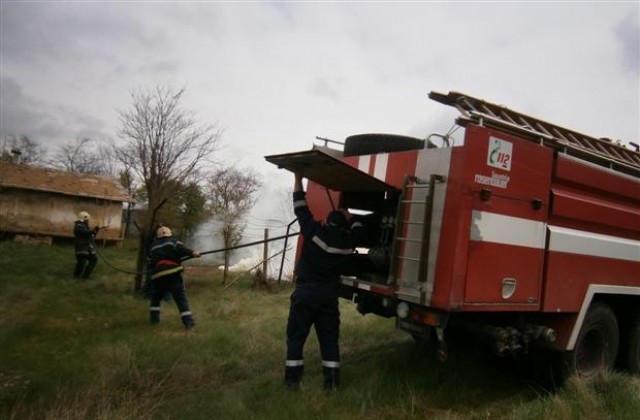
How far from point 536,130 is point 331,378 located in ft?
10.8

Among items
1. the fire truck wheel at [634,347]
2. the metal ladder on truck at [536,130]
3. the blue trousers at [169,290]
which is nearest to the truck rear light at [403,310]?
the metal ladder on truck at [536,130]

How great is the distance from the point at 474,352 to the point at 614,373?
1.53 m

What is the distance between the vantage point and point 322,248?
4.99 metres

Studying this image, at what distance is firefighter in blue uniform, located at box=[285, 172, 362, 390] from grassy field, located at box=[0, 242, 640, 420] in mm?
273

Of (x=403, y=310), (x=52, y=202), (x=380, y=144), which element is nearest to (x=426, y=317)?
(x=403, y=310)

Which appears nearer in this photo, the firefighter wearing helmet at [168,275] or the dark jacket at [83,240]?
the firefighter wearing helmet at [168,275]

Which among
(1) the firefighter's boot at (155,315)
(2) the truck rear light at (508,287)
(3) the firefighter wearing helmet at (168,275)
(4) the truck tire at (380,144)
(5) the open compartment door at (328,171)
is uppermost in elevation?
(4) the truck tire at (380,144)

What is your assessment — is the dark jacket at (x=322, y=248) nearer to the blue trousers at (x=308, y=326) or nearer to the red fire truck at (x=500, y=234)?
the blue trousers at (x=308, y=326)

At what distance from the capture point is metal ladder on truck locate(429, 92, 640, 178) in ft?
14.3

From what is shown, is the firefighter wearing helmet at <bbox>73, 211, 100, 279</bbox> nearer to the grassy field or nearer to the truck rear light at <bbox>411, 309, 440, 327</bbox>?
the grassy field

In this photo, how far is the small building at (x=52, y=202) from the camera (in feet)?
65.1

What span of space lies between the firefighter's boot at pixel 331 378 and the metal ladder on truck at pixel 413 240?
1097mm

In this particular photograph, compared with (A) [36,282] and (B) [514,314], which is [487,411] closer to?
(B) [514,314]

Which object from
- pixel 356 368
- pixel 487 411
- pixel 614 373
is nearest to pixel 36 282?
pixel 356 368
